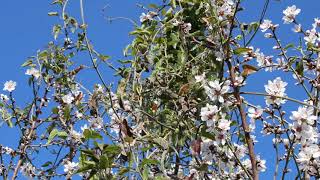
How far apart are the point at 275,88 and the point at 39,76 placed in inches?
56.9

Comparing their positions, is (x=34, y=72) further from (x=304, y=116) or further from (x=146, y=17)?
(x=304, y=116)

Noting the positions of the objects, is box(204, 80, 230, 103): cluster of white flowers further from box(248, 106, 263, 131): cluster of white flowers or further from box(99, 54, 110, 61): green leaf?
box(99, 54, 110, 61): green leaf

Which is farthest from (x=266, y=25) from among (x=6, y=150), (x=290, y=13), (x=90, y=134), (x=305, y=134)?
(x=6, y=150)

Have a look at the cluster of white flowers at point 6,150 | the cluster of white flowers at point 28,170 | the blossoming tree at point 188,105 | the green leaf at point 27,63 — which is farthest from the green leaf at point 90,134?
the cluster of white flowers at point 6,150

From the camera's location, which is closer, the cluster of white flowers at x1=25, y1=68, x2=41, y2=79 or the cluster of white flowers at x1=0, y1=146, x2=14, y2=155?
the cluster of white flowers at x1=25, y1=68, x2=41, y2=79

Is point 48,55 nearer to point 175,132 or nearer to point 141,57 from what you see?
point 141,57

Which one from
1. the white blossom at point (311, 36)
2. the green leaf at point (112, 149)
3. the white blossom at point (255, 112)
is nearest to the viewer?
the green leaf at point (112, 149)

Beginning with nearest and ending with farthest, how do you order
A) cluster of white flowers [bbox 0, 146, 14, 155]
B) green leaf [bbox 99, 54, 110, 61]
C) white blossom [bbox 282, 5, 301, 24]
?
1. green leaf [bbox 99, 54, 110, 61]
2. white blossom [bbox 282, 5, 301, 24]
3. cluster of white flowers [bbox 0, 146, 14, 155]

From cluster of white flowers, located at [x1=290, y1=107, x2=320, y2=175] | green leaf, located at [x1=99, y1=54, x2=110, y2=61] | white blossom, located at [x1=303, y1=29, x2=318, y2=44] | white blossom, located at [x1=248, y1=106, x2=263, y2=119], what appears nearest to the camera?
cluster of white flowers, located at [x1=290, y1=107, x2=320, y2=175]

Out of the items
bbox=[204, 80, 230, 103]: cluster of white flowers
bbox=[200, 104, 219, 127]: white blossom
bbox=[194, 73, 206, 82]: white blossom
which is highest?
bbox=[194, 73, 206, 82]: white blossom

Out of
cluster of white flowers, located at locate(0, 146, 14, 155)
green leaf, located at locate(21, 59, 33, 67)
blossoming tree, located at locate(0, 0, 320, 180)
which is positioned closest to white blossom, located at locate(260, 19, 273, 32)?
blossoming tree, located at locate(0, 0, 320, 180)

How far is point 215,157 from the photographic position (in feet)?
6.06

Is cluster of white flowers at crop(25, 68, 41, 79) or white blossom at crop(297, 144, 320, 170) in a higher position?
cluster of white flowers at crop(25, 68, 41, 79)

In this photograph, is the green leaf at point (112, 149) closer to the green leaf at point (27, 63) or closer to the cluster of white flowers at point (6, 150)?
the green leaf at point (27, 63)
